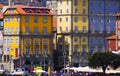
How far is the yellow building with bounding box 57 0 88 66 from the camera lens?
11569 cm

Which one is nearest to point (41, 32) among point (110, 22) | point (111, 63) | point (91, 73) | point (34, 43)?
point (34, 43)

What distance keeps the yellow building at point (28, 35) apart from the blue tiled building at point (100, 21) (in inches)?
213

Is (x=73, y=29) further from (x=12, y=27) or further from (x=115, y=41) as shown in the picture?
(x=115, y=41)

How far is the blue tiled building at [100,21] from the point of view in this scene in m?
117

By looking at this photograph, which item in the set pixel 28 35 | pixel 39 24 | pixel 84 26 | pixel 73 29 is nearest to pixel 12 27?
pixel 28 35

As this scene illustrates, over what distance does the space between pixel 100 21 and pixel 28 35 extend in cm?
962

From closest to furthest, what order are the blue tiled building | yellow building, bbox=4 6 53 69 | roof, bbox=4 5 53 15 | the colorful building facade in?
yellow building, bbox=4 6 53 69 → roof, bbox=4 5 53 15 → the colorful building facade → the blue tiled building

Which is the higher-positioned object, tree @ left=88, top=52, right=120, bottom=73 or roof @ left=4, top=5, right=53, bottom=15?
roof @ left=4, top=5, right=53, bottom=15

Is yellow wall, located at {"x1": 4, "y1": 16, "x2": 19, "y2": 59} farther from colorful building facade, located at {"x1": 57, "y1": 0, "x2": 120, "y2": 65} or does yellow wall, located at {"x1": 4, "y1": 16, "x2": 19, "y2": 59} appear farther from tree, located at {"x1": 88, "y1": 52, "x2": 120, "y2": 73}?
tree, located at {"x1": 88, "y1": 52, "x2": 120, "y2": 73}

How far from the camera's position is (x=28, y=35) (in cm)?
11456

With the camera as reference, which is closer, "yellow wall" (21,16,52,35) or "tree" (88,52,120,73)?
"tree" (88,52,120,73)

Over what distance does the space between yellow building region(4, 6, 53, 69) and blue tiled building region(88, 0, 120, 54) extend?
5.42 meters

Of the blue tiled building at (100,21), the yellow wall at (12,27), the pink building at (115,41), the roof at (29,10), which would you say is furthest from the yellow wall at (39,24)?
the pink building at (115,41)

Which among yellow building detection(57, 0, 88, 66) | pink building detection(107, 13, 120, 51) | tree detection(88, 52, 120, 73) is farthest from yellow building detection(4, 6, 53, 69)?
tree detection(88, 52, 120, 73)
